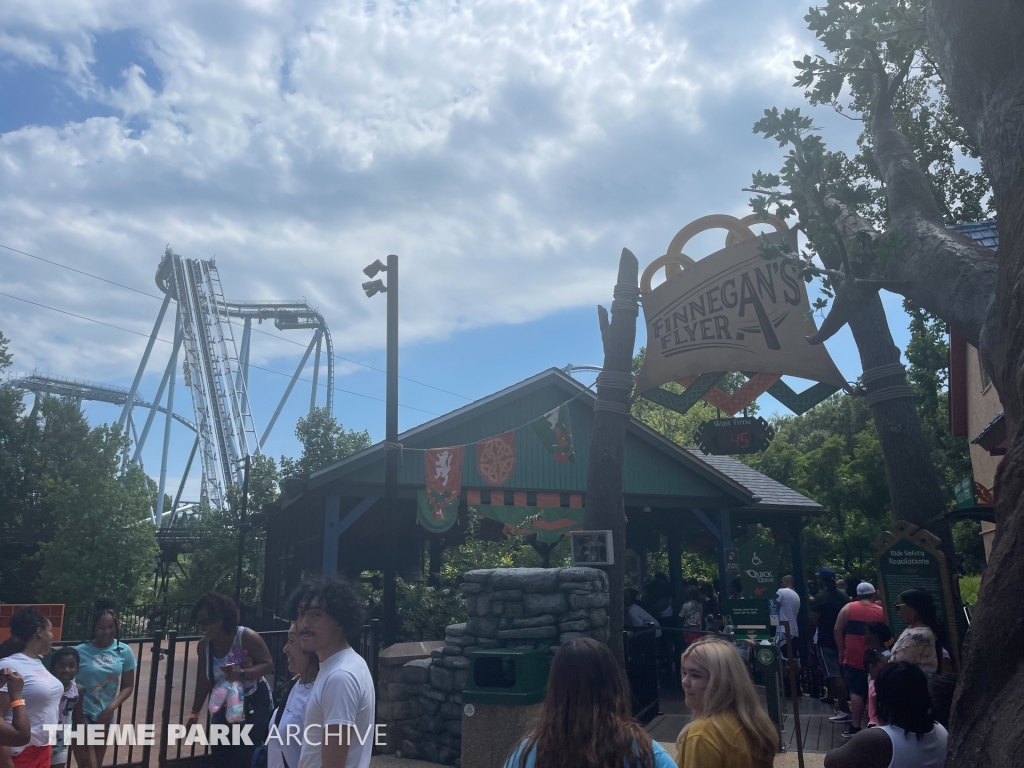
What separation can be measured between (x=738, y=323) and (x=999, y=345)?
450cm

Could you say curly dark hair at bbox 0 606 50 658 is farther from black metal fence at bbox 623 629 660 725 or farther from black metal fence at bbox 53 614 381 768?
black metal fence at bbox 623 629 660 725

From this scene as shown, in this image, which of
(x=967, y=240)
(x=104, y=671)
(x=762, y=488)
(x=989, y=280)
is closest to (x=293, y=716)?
(x=989, y=280)

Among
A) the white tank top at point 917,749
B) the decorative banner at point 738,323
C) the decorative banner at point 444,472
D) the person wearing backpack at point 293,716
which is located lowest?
the white tank top at point 917,749

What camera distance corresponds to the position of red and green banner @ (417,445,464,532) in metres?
13.0

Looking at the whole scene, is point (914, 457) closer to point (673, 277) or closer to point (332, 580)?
point (673, 277)

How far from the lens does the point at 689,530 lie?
63.3 ft

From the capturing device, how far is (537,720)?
266 centimetres

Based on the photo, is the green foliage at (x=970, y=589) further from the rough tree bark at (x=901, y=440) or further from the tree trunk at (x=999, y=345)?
the tree trunk at (x=999, y=345)

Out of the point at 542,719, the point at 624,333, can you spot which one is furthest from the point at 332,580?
the point at 624,333

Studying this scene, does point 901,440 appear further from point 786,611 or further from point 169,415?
point 169,415

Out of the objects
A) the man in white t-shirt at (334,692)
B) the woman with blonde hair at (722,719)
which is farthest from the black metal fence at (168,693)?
the woman with blonde hair at (722,719)

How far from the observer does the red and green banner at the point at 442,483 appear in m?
13.0

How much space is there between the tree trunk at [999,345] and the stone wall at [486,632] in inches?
177

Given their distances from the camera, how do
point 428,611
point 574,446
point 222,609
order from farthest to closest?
point 574,446 < point 428,611 < point 222,609
